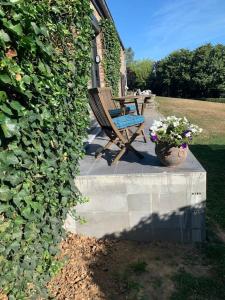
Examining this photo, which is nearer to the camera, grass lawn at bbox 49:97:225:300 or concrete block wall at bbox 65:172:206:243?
grass lawn at bbox 49:97:225:300

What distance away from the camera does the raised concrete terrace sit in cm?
335

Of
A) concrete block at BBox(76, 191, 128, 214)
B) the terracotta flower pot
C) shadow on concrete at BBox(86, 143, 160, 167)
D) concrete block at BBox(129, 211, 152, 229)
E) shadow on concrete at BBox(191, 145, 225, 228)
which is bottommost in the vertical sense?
shadow on concrete at BBox(191, 145, 225, 228)

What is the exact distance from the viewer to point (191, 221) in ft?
11.2

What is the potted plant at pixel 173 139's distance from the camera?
3453 mm

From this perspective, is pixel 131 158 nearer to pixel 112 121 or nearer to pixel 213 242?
pixel 112 121

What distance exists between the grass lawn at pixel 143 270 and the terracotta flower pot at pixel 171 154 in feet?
3.31

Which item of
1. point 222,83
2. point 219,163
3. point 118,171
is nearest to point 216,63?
point 222,83

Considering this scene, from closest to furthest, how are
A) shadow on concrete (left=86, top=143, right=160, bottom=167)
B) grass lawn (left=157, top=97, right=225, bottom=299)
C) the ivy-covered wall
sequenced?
the ivy-covered wall, grass lawn (left=157, top=97, right=225, bottom=299), shadow on concrete (left=86, top=143, right=160, bottom=167)

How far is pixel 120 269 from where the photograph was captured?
121 inches

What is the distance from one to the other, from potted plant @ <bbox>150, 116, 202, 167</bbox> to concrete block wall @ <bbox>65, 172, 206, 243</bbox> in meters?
0.26

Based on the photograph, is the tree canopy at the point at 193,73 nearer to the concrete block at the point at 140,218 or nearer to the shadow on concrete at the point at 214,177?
the shadow on concrete at the point at 214,177

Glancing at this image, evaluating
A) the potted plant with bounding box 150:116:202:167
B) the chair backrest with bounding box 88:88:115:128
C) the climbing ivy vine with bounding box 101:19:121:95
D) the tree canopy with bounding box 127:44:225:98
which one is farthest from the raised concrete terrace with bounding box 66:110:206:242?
the tree canopy with bounding box 127:44:225:98

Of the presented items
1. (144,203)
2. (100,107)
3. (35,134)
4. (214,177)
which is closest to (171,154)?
(144,203)

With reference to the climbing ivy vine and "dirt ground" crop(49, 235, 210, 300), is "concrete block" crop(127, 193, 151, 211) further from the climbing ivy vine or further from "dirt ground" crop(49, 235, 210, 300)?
the climbing ivy vine
